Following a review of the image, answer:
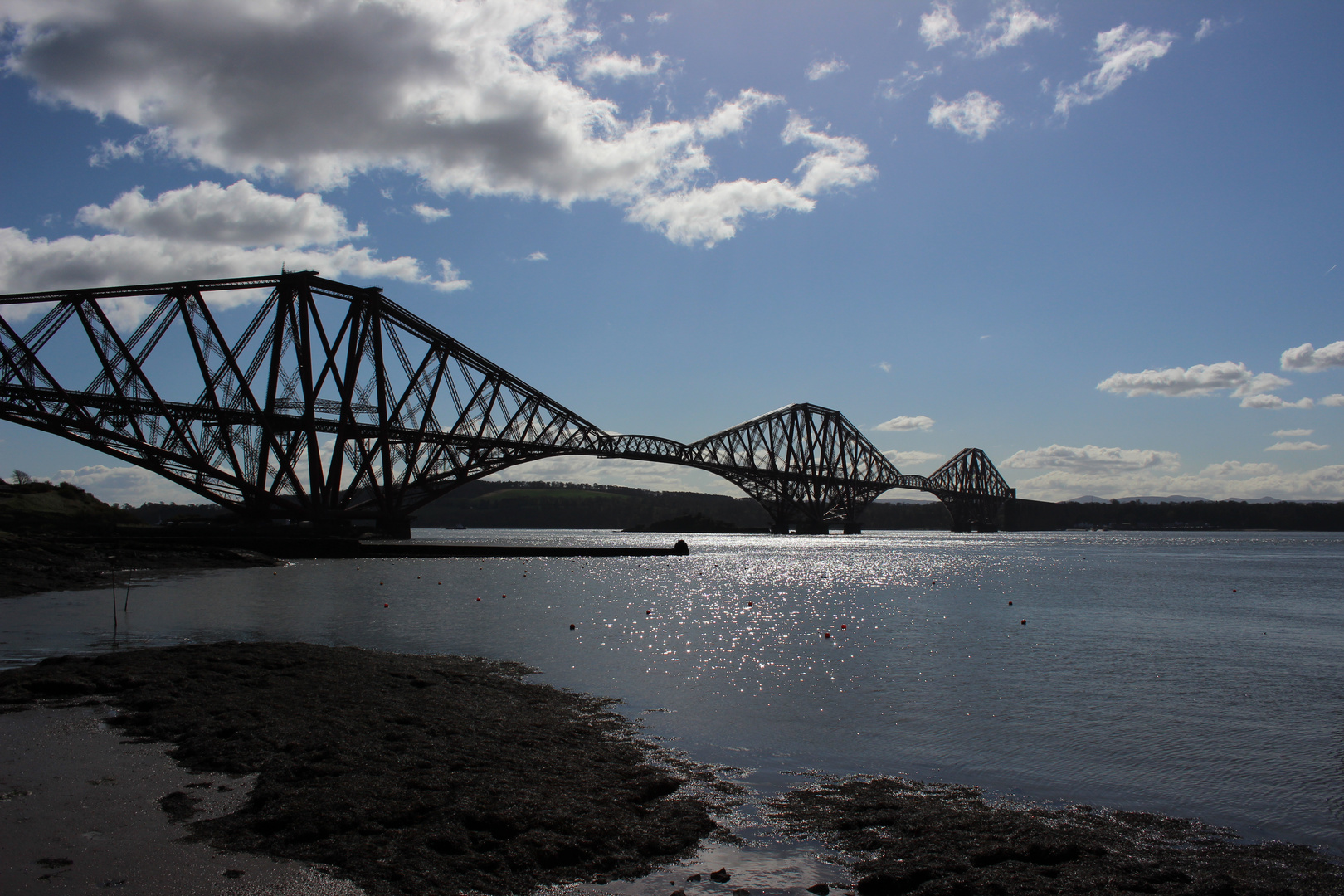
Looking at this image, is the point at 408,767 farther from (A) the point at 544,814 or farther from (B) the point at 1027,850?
(B) the point at 1027,850

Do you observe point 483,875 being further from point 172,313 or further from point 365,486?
point 365,486

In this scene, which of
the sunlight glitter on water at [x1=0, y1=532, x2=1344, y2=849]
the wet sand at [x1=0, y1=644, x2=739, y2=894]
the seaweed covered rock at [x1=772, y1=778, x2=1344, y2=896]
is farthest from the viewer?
the sunlight glitter on water at [x1=0, y1=532, x2=1344, y2=849]

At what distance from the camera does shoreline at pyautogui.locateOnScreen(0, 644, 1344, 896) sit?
5.93 metres

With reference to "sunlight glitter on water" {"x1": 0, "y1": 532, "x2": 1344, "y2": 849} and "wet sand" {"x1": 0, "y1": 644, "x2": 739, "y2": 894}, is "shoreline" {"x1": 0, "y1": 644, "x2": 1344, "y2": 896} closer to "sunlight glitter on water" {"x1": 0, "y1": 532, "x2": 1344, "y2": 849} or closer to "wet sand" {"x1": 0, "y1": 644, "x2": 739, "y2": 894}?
"wet sand" {"x1": 0, "y1": 644, "x2": 739, "y2": 894}

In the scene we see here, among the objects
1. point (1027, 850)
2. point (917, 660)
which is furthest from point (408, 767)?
point (917, 660)

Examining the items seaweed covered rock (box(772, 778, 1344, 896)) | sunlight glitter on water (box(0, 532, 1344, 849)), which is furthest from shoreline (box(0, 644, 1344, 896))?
sunlight glitter on water (box(0, 532, 1344, 849))

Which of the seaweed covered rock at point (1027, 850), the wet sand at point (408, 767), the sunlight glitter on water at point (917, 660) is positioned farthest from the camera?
the sunlight glitter on water at point (917, 660)

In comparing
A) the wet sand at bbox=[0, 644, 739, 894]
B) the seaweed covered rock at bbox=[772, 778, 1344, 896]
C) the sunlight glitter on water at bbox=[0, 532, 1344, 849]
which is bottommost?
the sunlight glitter on water at bbox=[0, 532, 1344, 849]

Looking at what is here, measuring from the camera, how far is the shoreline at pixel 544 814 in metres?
5.93

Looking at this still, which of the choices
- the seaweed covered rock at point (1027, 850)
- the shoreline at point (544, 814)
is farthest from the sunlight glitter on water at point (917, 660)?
the shoreline at point (544, 814)

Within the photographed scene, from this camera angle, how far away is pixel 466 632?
2036 centimetres

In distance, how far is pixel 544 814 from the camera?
22.5 feet

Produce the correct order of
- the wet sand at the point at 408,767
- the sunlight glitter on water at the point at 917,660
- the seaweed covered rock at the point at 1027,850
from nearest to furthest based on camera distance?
1. the seaweed covered rock at the point at 1027,850
2. the wet sand at the point at 408,767
3. the sunlight glitter on water at the point at 917,660

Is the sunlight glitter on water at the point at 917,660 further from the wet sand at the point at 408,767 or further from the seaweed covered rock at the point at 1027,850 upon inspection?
the wet sand at the point at 408,767
